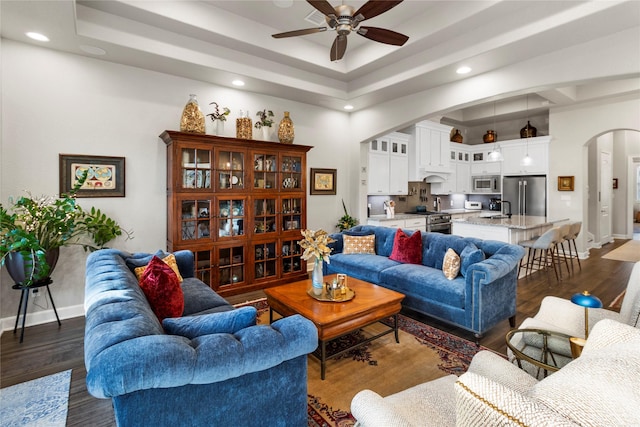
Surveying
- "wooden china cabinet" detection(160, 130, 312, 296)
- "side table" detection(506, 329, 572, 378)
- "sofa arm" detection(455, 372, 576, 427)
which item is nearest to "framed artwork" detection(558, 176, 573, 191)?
"wooden china cabinet" detection(160, 130, 312, 296)

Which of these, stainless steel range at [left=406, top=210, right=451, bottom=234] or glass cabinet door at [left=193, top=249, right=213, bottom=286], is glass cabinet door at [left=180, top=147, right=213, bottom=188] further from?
stainless steel range at [left=406, top=210, right=451, bottom=234]

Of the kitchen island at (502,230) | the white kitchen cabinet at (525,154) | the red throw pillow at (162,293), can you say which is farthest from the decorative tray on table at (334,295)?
the white kitchen cabinet at (525,154)

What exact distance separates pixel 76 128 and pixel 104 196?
81 centimetres

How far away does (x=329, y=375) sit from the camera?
7.89 feet

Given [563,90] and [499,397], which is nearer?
[499,397]

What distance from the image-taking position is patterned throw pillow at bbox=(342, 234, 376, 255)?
14.8 ft

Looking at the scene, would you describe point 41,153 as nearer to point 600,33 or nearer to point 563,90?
point 600,33

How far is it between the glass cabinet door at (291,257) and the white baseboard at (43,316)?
2.58 metres

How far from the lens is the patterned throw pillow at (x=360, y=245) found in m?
4.52

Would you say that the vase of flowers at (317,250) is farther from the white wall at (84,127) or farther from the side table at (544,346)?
the white wall at (84,127)

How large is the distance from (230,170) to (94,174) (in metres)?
1.55

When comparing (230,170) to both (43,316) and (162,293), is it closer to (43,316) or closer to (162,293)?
(162,293)

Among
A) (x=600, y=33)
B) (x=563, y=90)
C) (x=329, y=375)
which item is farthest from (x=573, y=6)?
(x=329, y=375)

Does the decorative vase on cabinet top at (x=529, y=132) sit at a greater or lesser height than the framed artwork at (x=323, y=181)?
greater
